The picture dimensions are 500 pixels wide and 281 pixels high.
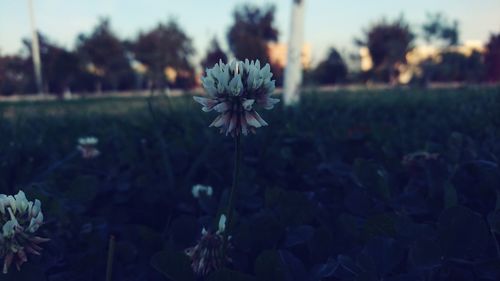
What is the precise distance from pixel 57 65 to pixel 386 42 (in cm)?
1960

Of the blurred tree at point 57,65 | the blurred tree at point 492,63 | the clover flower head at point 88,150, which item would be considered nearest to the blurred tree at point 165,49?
the blurred tree at point 57,65

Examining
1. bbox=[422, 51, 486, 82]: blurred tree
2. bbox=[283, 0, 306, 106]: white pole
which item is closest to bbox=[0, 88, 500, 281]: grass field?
bbox=[283, 0, 306, 106]: white pole

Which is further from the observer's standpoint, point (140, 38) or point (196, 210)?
point (140, 38)

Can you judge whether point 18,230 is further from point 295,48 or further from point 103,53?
point 103,53

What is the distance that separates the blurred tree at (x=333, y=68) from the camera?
22328 millimetres

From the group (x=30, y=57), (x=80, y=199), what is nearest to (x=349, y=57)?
(x=30, y=57)

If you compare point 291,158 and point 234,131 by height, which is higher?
point 234,131

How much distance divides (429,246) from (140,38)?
30.9m

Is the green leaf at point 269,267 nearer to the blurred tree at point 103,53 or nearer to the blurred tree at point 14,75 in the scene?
the blurred tree at point 103,53

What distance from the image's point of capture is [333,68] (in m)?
23.6

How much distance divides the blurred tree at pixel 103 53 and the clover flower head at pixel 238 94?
1155 inches

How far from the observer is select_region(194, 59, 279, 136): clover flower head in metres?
0.67

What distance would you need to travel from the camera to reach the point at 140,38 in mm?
29750

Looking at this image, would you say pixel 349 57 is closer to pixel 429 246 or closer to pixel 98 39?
pixel 98 39
